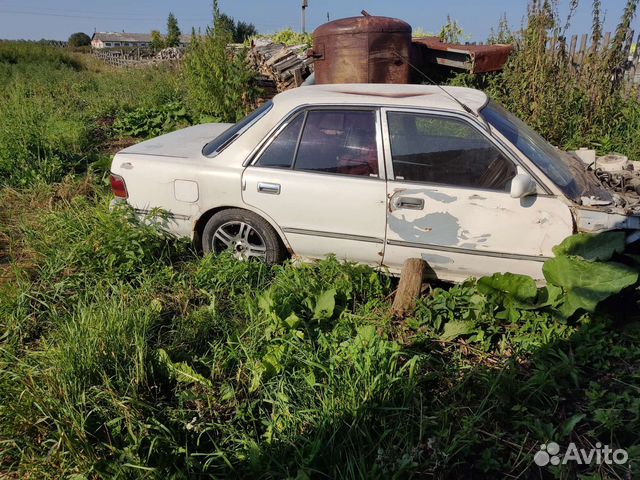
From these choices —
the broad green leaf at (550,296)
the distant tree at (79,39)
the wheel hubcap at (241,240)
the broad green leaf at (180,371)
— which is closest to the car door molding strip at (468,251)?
the broad green leaf at (550,296)

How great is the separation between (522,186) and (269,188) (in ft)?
5.88

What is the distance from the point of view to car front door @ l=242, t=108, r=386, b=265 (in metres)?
3.53

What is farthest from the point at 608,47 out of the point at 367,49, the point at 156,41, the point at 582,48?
the point at 156,41

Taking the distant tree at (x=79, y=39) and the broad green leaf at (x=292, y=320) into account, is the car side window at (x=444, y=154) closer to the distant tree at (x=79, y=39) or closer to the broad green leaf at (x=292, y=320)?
the broad green leaf at (x=292, y=320)

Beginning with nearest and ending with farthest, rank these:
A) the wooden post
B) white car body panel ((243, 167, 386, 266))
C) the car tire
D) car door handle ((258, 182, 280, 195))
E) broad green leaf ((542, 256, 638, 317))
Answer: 1. broad green leaf ((542, 256, 638, 317))
2. white car body panel ((243, 167, 386, 266))
3. car door handle ((258, 182, 280, 195))
4. the car tire
5. the wooden post

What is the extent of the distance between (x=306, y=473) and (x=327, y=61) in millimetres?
7184

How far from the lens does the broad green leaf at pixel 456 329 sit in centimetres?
313

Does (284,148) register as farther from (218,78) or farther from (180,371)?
(218,78)

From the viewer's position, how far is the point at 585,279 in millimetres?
2938

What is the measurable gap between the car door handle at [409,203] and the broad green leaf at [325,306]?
77 cm

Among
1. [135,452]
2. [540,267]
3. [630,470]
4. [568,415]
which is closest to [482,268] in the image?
[540,267]

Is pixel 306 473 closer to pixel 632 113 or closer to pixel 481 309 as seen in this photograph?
pixel 481 309

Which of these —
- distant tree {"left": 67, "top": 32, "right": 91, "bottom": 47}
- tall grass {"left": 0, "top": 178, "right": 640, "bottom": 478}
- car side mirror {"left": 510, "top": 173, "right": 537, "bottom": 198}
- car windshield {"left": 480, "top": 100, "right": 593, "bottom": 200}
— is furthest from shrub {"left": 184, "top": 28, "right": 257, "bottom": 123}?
distant tree {"left": 67, "top": 32, "right": 91, "bottom": 47}

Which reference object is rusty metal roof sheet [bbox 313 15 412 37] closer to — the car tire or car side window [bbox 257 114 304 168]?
car side window [bbox 257 114 304 168]
